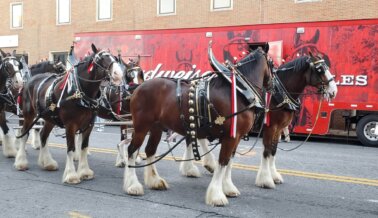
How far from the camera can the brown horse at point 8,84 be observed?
8734 mm

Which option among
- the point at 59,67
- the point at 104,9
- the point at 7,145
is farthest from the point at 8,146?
the point at 104,9

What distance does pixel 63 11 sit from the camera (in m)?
27.6

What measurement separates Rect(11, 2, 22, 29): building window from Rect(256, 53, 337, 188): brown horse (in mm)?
26109

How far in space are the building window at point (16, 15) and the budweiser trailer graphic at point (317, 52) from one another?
16399mm

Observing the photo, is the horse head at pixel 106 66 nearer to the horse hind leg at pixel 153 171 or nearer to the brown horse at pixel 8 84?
the horse hind leg at pixel 153 171

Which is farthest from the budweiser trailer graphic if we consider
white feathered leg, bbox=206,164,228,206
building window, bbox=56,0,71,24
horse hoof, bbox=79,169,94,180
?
building window, bbox=56,0,71,24

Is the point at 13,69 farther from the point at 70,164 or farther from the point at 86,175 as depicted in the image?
the point at 86,175

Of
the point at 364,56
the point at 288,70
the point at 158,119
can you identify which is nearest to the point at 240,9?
the point at 364,56

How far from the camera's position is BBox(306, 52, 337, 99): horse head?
285 inches

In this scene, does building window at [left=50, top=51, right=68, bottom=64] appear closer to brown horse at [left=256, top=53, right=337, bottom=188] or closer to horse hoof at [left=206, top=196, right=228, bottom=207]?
brown horse at [left=256, top=53, right=337, bottom=188]

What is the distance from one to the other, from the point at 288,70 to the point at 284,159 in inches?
115

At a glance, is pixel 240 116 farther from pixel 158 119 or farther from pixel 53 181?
pixel 53 181

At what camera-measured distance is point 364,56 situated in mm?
13477

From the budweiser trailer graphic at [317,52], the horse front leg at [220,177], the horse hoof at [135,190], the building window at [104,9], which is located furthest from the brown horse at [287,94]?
the building window at [104,9]
